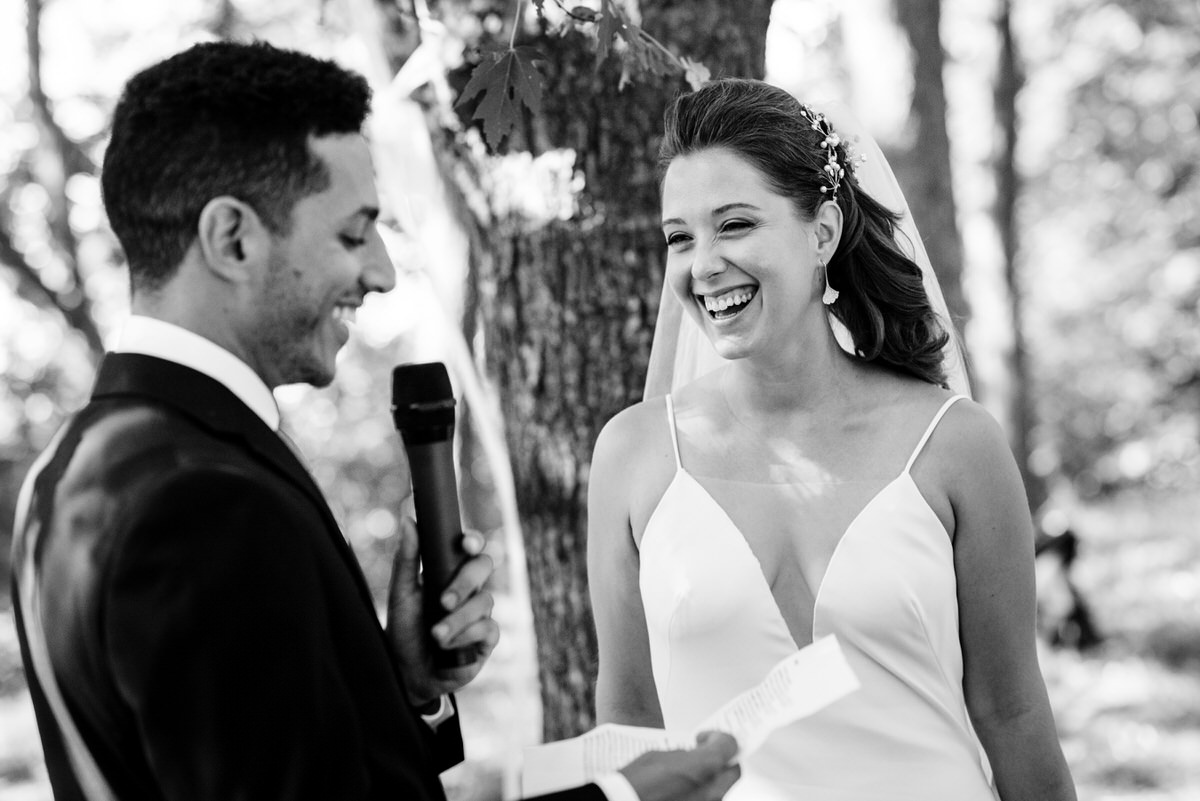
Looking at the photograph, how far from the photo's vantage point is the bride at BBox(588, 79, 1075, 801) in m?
2.62

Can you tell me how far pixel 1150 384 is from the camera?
786 inches

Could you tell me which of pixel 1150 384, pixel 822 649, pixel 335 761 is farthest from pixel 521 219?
pixel 1150 384

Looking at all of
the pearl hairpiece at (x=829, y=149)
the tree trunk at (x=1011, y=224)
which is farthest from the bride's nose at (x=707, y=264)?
the tree trunk at (x=1011, y=224)

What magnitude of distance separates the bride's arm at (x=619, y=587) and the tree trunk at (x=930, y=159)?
397cm

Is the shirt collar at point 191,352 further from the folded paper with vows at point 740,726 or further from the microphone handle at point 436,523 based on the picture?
the folded paper with vows at point 740,726

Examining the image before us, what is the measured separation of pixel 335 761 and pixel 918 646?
1.51 m

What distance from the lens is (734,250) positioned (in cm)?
268

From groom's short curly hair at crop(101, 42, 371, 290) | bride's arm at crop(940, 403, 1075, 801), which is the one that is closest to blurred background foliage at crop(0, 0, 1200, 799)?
bride's arm at crop(940, 403, 1075, 801)

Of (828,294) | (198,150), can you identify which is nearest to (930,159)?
(828,294)

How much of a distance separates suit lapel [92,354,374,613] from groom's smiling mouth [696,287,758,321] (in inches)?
49.7

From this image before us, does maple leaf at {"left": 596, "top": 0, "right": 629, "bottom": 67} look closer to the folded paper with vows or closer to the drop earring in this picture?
the drop earring

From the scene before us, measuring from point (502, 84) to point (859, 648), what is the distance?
1455 millimetres

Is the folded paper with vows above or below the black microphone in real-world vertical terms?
below

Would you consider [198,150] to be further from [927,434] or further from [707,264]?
[927,434]
